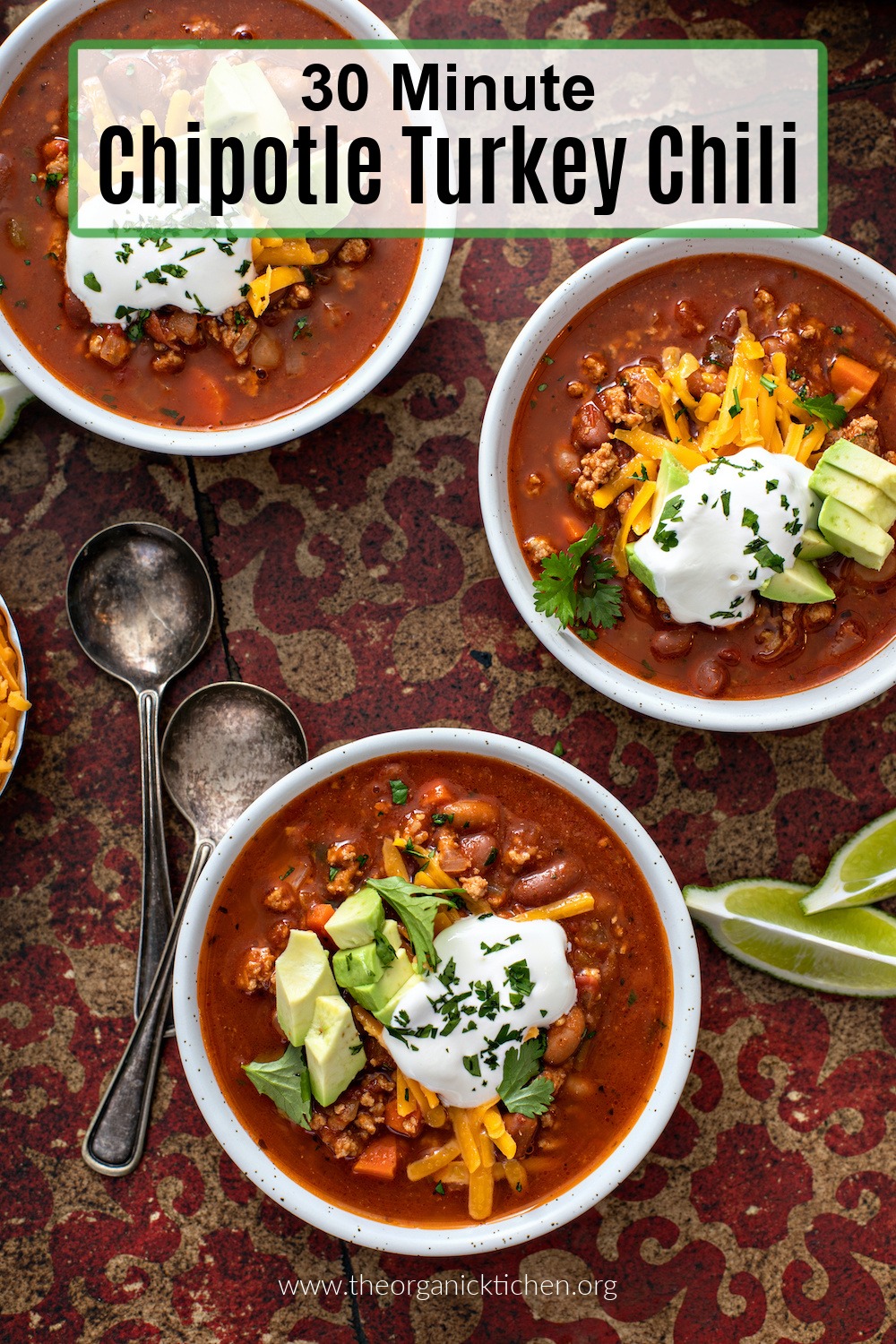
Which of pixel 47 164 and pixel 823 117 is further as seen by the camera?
pixel 823 117

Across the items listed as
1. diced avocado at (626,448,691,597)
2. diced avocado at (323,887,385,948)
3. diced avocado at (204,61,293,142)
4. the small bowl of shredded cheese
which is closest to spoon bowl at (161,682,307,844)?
the small bowl of shredded cheese

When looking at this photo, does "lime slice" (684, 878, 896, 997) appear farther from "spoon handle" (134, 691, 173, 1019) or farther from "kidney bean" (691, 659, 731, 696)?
"spoon handle" (134, 691, 173, 1019)

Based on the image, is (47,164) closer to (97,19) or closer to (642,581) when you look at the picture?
(97,19)

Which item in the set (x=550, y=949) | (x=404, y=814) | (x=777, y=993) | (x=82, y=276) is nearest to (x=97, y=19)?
(x=82, y=276)

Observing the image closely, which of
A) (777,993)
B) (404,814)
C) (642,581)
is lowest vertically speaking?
(777,993)

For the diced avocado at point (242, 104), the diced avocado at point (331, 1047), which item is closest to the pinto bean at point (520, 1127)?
the diced avocado at point (331, 1047)

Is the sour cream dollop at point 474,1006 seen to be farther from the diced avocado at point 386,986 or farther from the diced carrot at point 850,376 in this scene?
the diced carrot at point 850,376
